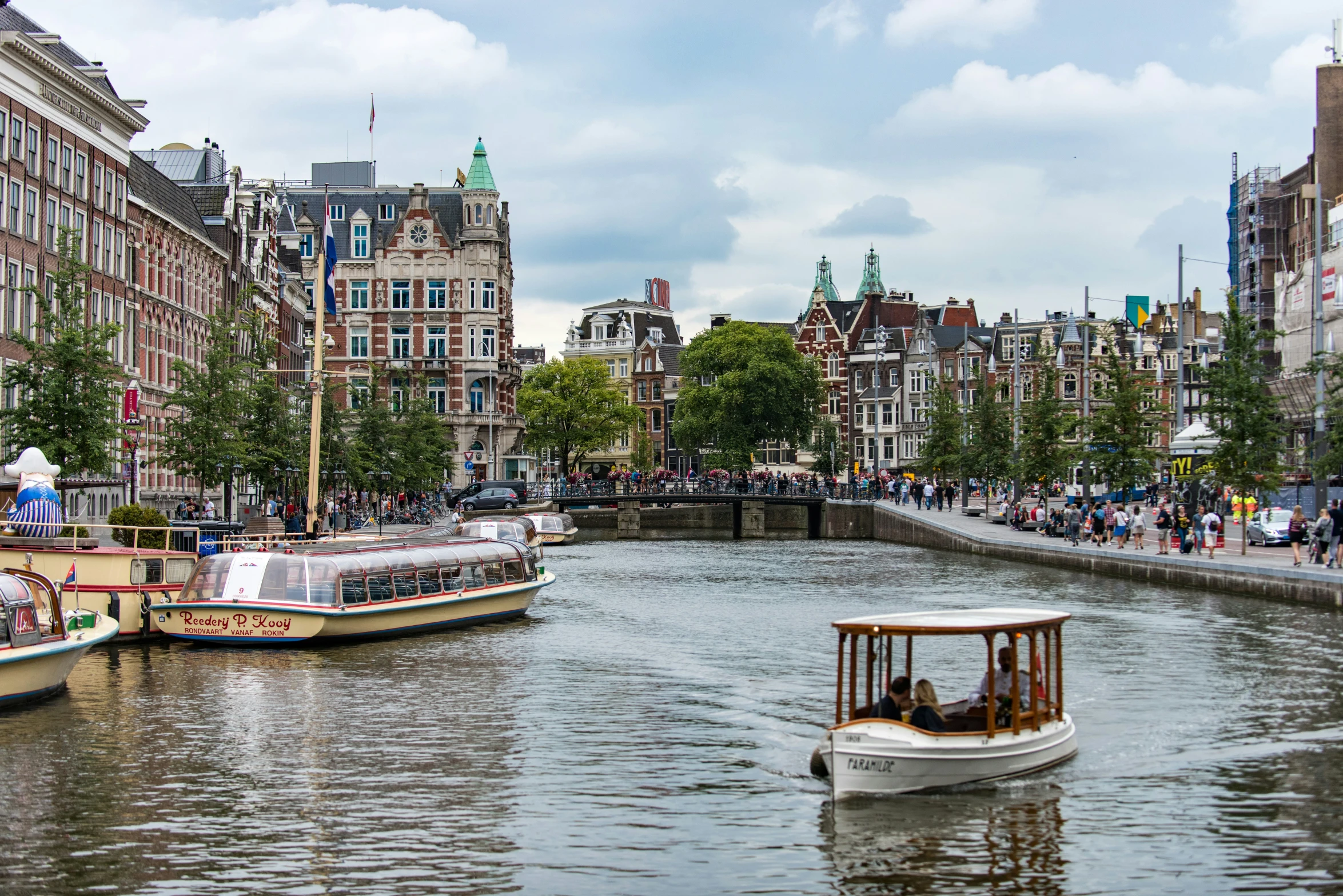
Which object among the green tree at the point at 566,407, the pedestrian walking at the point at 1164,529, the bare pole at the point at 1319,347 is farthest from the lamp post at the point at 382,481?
the bare pole at the point at 1319,347

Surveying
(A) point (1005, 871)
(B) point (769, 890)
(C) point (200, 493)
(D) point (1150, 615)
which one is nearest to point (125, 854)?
(B) point (769, 890)

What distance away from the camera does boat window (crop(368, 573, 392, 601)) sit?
125 ft

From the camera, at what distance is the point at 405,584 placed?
39.4 m

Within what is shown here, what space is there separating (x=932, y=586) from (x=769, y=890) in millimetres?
38840

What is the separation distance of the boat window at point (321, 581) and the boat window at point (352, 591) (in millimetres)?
235

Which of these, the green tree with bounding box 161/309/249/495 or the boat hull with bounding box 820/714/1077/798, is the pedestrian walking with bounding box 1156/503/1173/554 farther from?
the boat hull with bounding box 820/714/1077/798

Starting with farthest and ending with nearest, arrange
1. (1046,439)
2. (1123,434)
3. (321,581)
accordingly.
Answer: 1. (1046,439)
2. (1123,434)
3. (321,581)

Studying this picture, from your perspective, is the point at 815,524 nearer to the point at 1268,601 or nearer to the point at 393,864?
the point at 1268,601

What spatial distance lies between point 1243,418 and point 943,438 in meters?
48.6

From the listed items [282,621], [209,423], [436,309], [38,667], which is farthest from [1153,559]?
[436,309]

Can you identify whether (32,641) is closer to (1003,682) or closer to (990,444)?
(1003,682)

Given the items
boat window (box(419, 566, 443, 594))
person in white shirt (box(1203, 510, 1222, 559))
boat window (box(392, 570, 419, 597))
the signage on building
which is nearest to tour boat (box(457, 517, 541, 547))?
the signage on building

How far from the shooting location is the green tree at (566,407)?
142m

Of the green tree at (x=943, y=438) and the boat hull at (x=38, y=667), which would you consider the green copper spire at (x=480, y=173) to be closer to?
the green tree at (x=943, y=438)
